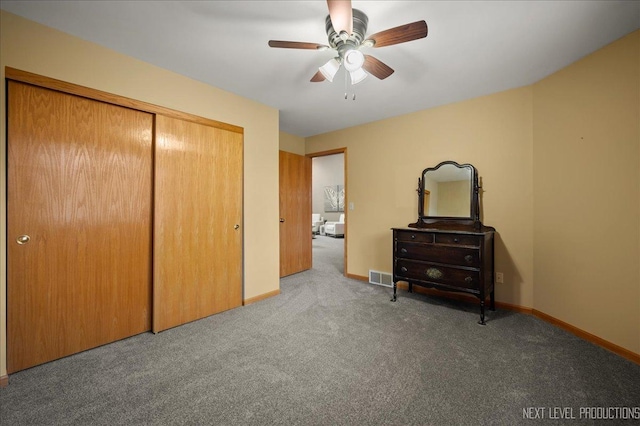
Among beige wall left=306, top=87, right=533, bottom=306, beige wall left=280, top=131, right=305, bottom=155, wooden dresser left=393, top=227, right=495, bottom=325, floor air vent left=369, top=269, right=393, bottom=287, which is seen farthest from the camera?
beige wall left=280, top=131, right=305, bottom=155

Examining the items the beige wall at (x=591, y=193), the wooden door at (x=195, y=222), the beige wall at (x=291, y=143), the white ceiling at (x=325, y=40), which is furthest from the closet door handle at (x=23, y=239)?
the beige wall at (x=591, y=193)

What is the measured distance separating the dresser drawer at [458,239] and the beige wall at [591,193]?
69 centimetres

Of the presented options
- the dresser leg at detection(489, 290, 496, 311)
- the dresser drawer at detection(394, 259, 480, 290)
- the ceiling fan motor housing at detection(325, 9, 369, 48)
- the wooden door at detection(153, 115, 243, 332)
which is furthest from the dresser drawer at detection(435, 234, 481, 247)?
the wooden door at detection(153, 115, 243, 332)

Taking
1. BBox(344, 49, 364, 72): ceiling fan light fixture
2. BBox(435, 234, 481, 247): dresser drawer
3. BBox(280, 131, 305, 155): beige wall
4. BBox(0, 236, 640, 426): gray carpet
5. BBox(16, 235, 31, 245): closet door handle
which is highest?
BBox(280, 131, 305, 155): beige wall

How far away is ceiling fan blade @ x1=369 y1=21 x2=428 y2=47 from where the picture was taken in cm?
142

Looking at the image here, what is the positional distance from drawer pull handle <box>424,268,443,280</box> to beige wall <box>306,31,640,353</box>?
2.37ft

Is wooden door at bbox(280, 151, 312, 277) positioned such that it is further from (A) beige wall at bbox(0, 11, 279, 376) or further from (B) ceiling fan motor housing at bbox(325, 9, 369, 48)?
(B) ceiling fan motor housing at bbox(325, 9, 369, 48)

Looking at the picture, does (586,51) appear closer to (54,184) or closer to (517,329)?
(517,329)

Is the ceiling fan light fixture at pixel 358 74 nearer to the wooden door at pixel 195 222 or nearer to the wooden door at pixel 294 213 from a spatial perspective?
the wooden door at pixel 195 222

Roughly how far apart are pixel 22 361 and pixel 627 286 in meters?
4.35

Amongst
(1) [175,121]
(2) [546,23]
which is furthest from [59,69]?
(2) [546,23]

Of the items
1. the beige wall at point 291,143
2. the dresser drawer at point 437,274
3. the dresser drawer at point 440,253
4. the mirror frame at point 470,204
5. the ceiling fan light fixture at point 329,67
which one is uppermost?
the beige wall at point 291,143

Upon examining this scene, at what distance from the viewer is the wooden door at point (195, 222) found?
7.61 feet

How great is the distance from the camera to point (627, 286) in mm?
1901
